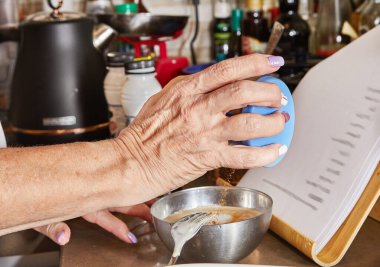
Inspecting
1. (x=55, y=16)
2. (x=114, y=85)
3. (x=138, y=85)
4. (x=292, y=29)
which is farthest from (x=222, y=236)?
(x=292, y=29)

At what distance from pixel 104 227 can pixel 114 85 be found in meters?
0.47

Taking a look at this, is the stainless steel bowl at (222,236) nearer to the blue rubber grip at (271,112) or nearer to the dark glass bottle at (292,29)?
the blue rubber grip at (271,112)

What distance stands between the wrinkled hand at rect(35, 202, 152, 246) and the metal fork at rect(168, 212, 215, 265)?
0.15 metres

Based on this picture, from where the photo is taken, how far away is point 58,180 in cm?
81

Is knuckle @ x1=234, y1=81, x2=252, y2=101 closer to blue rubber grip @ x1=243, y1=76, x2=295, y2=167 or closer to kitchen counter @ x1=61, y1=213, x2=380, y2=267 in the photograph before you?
blue rubber grip @ x1=243, y1=76, x2=295, y2=167

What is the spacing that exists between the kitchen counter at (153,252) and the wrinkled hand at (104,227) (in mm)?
16

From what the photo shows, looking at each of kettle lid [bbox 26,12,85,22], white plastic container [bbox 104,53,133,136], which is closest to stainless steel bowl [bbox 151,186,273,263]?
white plastic container [bbox 104,53,133,136]

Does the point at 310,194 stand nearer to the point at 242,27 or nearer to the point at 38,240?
the point at 38,240

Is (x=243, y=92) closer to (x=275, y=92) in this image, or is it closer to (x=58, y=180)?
(x=275, y=92)

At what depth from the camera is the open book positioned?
0.85 m

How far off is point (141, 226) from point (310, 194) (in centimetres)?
28

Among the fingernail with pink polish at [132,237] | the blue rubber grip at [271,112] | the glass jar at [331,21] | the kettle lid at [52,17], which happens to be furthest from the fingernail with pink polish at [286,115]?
the glass jar at [331,21]

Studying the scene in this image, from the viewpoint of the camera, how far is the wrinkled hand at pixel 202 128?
2.52ft

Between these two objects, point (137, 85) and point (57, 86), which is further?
point (57, 86)
